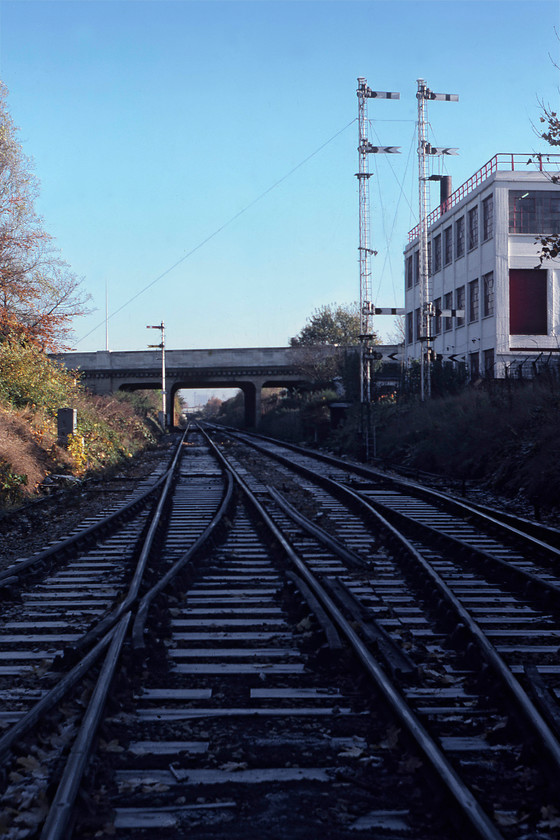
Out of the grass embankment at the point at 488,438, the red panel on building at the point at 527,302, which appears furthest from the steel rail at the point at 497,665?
the red panel on building at the point at 527,302

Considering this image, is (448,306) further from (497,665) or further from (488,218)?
(497,665)

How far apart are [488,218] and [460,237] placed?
5198 mm

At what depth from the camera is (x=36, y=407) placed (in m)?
22.9

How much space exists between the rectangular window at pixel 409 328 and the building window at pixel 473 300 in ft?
37.5

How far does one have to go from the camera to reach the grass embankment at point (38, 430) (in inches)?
631

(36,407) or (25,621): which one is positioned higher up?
(36,407)

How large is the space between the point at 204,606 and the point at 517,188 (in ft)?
113

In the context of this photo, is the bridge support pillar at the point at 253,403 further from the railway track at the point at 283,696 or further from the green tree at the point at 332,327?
the railway track at the point at 283,696

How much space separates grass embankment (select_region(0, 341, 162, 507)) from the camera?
16.0 metres

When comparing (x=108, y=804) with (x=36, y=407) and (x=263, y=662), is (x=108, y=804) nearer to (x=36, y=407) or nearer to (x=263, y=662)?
(x=263, y=662)

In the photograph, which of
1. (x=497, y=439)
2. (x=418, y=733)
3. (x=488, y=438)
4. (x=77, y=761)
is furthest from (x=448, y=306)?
(x=77, y=761)

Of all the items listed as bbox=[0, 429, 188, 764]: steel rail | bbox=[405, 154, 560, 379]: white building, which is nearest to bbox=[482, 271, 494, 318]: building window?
bbox=[405, 154, 560, 379]: white building

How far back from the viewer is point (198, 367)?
62.0 m

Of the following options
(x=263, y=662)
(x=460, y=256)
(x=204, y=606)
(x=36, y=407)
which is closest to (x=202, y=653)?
(x=263, y=662)
